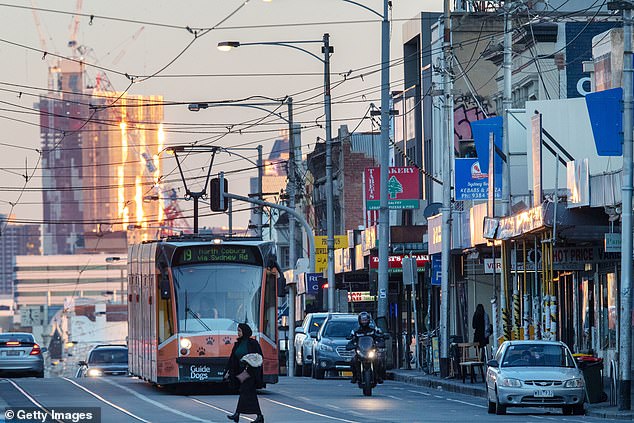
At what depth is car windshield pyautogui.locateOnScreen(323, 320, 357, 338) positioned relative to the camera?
46031 millimetres

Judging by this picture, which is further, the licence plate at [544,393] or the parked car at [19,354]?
the parked car at [19,354]

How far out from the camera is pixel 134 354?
38469 mm

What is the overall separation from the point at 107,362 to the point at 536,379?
2796 cm

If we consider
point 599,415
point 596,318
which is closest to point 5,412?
point 599,415

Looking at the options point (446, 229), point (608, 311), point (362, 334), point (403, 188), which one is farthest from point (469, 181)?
point (403, 188)

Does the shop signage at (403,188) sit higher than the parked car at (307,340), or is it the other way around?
the shop signage at (403,188)

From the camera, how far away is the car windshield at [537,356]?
30328 millimetres

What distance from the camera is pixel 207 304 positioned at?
34.3 metres

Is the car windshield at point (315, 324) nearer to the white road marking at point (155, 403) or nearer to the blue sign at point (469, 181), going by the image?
the blue sign at point (469, 181)

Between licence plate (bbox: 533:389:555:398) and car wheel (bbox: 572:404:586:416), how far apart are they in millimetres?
637

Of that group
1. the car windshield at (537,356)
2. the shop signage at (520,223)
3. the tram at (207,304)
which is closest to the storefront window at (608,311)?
the shop signage at (520,223)

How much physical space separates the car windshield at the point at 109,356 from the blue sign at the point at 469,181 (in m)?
16.2

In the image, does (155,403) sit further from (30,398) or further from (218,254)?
(218,254)

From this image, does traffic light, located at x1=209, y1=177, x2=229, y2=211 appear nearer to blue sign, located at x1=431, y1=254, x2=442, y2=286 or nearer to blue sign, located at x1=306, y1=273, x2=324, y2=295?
blue sign, located at x1=431, y1=254, x2=442, y2=286
